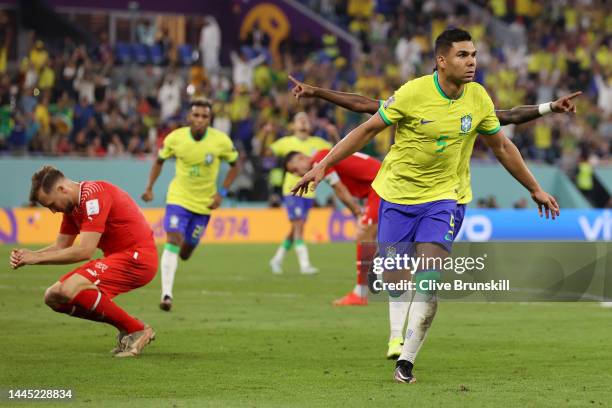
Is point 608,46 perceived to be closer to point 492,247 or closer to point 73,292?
point 492,247

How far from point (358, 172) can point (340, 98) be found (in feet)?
19.2

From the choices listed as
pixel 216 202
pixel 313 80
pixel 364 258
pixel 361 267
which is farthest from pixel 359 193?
pixel 313 80

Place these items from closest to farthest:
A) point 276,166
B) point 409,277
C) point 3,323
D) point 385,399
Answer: point 385,399 < point 409,277 < point 3,323 < point 276,166

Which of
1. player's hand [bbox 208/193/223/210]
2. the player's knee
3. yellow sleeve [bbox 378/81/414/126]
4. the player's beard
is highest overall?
yellow sleeve [bbox 378/81/414/126]

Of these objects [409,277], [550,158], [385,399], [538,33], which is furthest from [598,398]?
[538,33]

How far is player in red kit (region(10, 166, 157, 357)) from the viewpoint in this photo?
33.0 feet

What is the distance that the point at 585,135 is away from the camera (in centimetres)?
3525

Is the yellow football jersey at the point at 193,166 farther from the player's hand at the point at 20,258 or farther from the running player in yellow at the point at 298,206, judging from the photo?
the player's hand at the point at 20,258

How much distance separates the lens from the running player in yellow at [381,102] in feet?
32.4

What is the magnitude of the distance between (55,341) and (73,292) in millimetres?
1874

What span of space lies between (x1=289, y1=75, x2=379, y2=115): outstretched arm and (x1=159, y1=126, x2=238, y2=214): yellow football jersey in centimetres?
666

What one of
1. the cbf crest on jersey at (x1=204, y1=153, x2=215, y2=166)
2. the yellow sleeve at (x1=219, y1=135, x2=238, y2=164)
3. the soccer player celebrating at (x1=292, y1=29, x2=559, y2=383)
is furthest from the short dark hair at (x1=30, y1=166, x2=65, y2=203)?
the yellow sleeve at (x1=219, y1=135, x2=238, y2=164)

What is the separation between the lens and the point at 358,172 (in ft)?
51.6

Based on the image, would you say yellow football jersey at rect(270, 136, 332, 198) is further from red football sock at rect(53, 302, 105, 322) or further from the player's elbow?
the player's elbow
